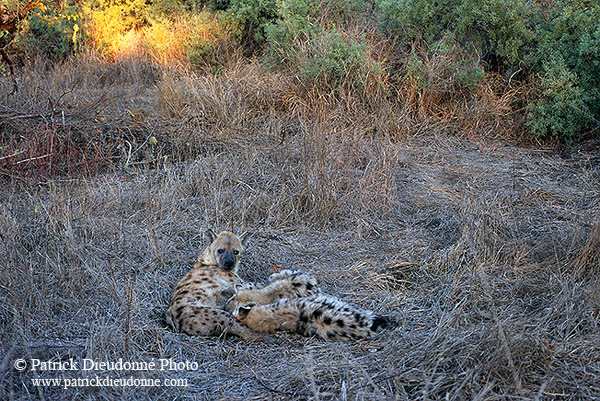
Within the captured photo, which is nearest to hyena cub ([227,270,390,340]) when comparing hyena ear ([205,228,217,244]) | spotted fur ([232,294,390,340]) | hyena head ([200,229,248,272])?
spotted fur ([232,294,390,340])

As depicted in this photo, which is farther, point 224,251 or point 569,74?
point 569,74

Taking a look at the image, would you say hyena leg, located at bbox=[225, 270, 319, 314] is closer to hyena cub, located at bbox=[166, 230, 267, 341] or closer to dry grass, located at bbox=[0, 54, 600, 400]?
hyena cub, located at bbox=[166, 230, 267, 341]

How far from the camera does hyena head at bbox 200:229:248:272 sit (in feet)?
17.3

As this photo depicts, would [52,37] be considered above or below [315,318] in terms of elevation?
above

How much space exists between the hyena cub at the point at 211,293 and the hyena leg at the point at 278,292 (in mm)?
156

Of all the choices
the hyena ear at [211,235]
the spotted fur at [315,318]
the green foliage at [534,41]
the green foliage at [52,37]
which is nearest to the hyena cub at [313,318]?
the spotted fur at [315,318]

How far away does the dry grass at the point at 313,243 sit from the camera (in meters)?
3.68

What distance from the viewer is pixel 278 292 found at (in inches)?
193

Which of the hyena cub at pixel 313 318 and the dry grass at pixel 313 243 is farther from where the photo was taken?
the hyena cub at pixel 313 318

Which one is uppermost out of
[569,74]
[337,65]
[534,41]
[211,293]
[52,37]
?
[534,41]

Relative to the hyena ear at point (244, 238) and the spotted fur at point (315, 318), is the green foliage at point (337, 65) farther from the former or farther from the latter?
the spotted fur at point (315, 318)

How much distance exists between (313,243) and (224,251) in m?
1.10

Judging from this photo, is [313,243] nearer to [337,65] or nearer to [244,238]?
[244,238]

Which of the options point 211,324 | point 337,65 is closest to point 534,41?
point 337,65
